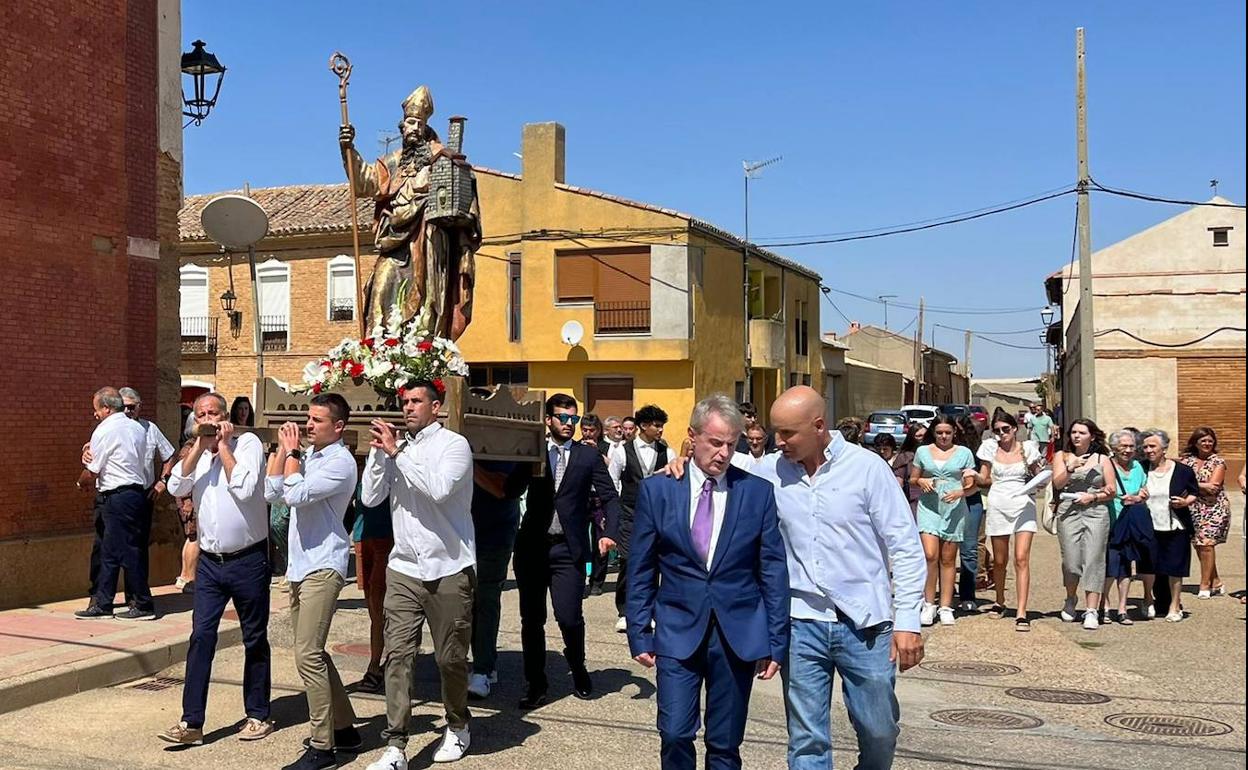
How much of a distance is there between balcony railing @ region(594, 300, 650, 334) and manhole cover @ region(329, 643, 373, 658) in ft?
77.8

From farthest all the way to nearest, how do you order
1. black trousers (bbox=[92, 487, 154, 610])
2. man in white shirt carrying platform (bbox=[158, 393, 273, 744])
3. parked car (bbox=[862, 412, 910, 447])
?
1. parked car (bbox=[862, 412, 910, 447])
2. black trousers (bbox=[92, 487, 154, 610])
3. man in white shirt carrying platform (bbox=[158, 393, 273, 744])

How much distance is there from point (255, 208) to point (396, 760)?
8001 mm

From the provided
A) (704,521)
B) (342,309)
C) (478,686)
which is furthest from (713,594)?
(342,309)

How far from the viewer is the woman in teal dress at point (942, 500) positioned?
10.8 m

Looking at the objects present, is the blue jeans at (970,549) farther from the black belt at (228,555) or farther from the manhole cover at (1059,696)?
the black belt at (228,555)

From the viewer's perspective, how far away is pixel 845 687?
16.3 feet

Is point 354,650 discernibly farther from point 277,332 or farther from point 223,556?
point 277,332

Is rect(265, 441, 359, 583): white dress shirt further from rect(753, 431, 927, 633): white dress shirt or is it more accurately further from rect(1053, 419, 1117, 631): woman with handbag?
rect(1053, 419, 1117, 631): woman with handbag

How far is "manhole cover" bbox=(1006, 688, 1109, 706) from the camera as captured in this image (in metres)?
7.89

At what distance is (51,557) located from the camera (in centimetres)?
1117

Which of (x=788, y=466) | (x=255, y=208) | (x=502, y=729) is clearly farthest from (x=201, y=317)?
(x=788, y=466)

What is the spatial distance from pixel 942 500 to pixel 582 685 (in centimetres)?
431

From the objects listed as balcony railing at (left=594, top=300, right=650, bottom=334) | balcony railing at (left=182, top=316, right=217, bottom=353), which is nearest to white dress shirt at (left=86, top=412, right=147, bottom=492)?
balcony railing at (left=594, top=300, right=650, bottom=334)

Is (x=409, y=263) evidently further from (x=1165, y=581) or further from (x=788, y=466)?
(x=1165, y=581)
